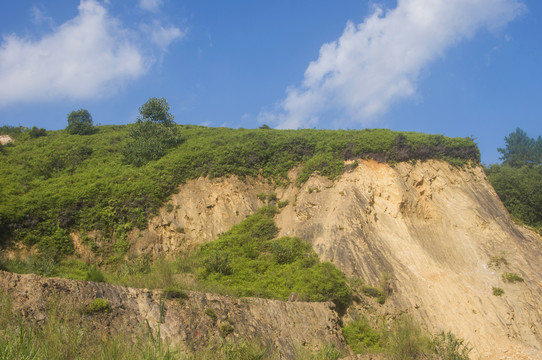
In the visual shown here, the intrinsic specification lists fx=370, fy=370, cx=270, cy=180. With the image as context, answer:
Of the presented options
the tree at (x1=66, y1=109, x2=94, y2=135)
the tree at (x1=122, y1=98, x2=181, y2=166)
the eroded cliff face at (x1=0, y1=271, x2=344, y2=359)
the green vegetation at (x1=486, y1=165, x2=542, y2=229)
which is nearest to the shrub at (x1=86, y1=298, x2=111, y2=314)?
the eroded cliff face at (x1=0, y1=271, x2=344, y2=359)

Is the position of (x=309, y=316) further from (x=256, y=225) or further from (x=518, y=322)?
(x=518, y=322)

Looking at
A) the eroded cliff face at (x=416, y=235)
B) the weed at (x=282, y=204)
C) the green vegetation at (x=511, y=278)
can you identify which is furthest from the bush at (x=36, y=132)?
the green vegetation at (x=511, y=278)

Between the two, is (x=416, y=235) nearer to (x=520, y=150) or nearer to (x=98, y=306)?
(x=98, y=306)

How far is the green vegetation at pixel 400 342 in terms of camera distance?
1118 cm

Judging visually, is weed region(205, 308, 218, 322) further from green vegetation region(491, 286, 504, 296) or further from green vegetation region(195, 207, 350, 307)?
green vegetation region(491, 286, 504, 296)

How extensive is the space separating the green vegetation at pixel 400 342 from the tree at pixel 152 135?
18696 mm

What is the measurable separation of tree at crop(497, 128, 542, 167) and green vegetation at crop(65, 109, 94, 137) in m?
63.0

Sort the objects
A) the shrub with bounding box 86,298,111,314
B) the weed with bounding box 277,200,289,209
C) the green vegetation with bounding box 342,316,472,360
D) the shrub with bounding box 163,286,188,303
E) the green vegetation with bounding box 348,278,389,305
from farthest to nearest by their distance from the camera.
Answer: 1. the weed with bounding box 277,200,289,209
2. the green vegetation with bounding box 348,278,389,305
3. the shrub with bounding box 163,286,188,303
4. the green vegetation with bounding box 342,316,472,360
5. the shrub with bounding box 86,298,111,314

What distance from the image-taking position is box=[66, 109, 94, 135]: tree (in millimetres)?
33719

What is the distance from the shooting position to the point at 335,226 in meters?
21.9

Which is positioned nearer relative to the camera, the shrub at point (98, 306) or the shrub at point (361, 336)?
the shrub at point (98, 306)

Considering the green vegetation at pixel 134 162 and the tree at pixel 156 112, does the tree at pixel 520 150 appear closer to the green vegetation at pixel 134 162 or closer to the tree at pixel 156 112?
the green vegetation at pixel 134 162

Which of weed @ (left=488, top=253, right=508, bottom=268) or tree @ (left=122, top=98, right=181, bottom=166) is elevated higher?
tree @ (left=122, top=98, right=181, bottom=166)

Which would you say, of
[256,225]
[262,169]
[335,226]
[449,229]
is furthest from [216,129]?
[449,229]
